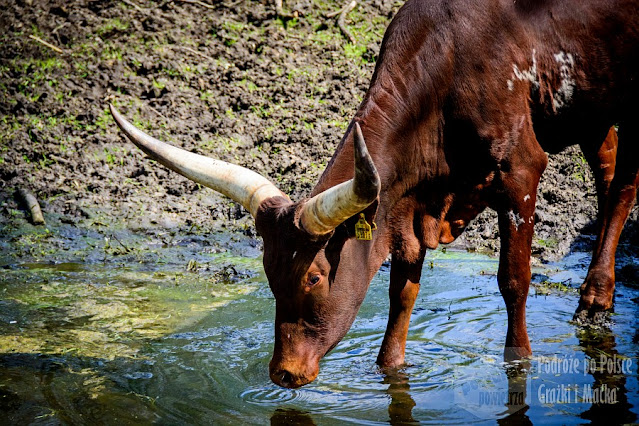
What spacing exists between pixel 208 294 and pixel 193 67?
442 centimetres

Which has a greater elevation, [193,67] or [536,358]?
[193,67]

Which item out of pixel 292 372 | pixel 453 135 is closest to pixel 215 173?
pixel 292 372

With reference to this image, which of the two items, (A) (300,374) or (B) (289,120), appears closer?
(A) (300,374)

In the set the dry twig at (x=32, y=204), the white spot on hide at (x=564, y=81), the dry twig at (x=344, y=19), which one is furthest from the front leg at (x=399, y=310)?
the dry twig at (x=344, y=19)

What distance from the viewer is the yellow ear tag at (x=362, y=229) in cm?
404

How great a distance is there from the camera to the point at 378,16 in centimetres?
1123

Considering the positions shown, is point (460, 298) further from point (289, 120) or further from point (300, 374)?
point (289, 120)

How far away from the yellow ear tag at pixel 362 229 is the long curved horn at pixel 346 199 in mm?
188

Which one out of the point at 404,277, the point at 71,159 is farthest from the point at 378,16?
the point at 404,277

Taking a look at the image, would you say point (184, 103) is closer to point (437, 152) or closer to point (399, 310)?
point (399, 310)

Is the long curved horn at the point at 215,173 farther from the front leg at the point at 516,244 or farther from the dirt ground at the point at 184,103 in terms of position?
the dirt ground at the point at 184,103

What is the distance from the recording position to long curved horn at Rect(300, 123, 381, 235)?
3.38 meters

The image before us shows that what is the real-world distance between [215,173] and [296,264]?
2.28 ft

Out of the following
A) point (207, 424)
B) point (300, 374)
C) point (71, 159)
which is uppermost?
point (71, 159)
